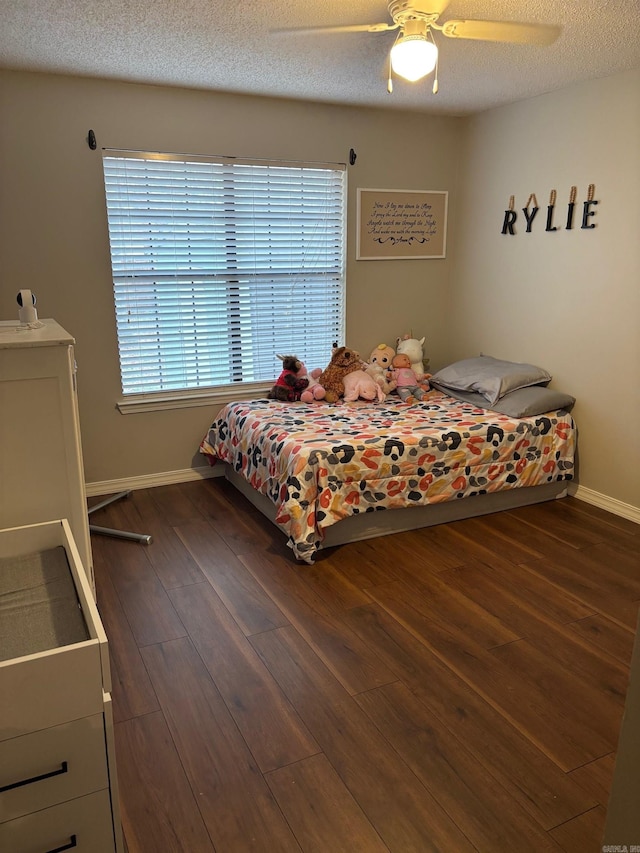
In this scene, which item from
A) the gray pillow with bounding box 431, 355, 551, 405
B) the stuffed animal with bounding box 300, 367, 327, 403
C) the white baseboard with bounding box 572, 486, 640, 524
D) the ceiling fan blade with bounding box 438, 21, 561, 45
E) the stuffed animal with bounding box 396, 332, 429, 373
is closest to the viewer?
the ceiling fan blade with bounding box 438, 21, 561, 45

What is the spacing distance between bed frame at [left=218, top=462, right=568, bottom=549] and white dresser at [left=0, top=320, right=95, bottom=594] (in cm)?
141

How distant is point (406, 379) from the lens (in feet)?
13.5

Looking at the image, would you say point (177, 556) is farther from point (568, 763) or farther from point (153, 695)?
point (568, 763)

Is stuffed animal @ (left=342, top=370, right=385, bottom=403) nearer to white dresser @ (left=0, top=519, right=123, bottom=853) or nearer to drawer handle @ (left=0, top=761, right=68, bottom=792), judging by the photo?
white dresser @ (left=0, top=519, right=123, bottom=853)

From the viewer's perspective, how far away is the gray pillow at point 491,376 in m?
3.78

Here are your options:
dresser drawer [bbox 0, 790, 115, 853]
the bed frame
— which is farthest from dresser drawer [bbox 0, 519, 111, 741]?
the bed frame

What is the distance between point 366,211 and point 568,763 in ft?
11.4

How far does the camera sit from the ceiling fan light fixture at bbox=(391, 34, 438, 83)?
92.4 inches

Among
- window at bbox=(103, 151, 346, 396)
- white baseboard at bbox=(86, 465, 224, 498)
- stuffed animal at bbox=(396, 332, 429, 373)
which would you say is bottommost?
white baseboard at bbox=(86, 465, 224, 498)

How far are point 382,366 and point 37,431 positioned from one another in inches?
108

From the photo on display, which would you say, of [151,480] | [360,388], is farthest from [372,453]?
[151,480]

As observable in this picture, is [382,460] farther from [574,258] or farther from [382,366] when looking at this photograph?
[574,258]

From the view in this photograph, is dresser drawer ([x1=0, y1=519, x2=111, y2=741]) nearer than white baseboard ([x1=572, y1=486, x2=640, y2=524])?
Yes

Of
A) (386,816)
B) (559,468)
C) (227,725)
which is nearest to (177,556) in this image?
(227,725)
